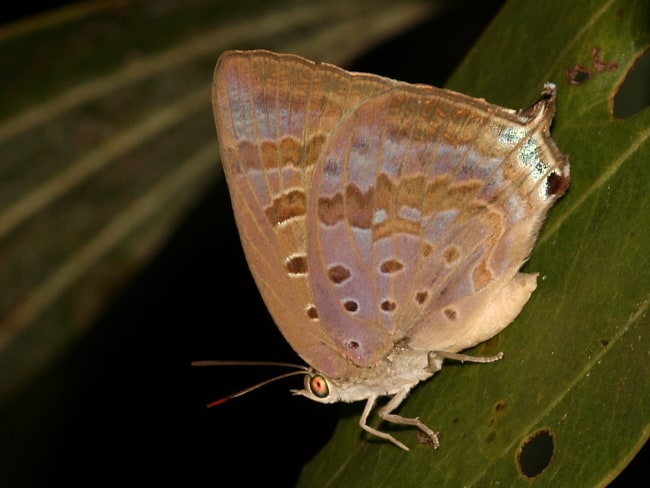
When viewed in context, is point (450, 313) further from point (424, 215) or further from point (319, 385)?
point (319, 385)

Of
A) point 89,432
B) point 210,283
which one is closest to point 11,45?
point 210,283

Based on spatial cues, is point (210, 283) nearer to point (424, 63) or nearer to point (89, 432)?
point (89, 432)

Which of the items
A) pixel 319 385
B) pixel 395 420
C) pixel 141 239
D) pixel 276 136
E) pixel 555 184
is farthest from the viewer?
pixel 141 239

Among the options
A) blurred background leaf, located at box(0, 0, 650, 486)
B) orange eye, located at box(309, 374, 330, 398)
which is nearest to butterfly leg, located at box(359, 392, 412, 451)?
orange eye, located at box(309, 374, 330, 398)

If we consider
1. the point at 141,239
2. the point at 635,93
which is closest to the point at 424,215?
the point at 635,93

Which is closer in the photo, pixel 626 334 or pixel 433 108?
pixel 626 334

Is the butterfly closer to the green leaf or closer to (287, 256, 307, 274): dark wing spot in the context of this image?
(287, 256, 307, 274): dark wing spot
